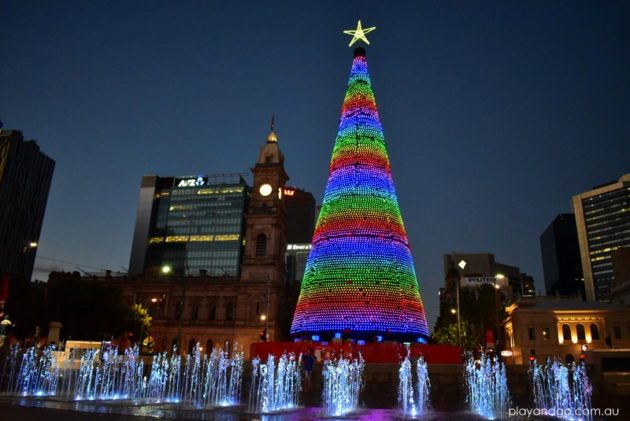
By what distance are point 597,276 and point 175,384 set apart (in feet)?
565

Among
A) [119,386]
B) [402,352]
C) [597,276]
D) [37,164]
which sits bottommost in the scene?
[119,386]

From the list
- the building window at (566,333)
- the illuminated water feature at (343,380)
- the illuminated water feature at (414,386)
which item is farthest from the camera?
the building window at (566,333)

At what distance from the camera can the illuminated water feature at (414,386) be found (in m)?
18.0

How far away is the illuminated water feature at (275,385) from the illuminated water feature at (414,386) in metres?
4.19

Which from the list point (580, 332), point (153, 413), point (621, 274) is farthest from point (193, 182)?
point (153, 413)

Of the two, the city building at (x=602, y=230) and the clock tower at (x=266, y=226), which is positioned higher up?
the city building at (x=602, y=230)

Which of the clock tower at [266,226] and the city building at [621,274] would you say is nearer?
the city building at [621,274]

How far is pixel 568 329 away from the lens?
2279 inches

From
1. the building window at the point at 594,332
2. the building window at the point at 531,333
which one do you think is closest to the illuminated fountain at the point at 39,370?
the building window at the point at 531,333

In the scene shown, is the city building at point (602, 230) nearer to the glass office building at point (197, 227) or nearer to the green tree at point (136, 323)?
the glass office building at point (197, 227)

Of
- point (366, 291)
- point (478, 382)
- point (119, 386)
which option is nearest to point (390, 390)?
point (478, 382)

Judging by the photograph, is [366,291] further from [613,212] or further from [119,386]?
[613,212]

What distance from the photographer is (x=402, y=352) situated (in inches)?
1062

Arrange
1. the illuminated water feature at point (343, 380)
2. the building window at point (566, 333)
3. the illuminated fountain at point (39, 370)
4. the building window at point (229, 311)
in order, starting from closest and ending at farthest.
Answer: the illuminated water feature at point (343, 380) → the illuminated fountain at point (39, 370) → the building window at point (566, 333) → the building window at point (229, 311)
